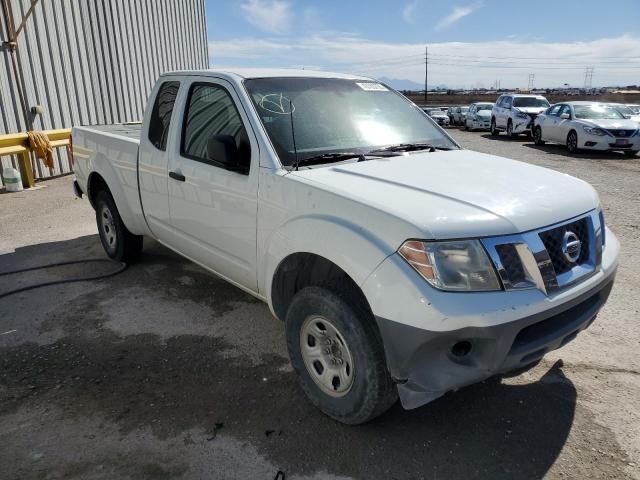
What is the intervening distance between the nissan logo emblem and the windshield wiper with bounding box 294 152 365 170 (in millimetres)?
1272

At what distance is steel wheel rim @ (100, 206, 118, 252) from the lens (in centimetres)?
528

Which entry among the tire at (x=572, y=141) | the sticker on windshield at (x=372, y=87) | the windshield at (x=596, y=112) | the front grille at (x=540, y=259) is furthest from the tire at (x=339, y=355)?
the windshield at (x=596, y=112)

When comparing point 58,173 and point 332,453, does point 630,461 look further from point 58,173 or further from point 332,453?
point 58,173

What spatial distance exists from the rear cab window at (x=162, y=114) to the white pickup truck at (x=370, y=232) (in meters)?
0.02

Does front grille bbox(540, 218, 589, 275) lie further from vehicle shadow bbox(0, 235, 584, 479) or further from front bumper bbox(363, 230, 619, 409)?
vehicle shadow bbox(0, 235, 584, 479)

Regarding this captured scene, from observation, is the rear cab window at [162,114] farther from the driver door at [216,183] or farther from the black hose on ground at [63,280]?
the black hose on ground at [63,280]

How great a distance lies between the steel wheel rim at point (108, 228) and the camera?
5.28 meters

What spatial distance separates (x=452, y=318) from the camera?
216 cm

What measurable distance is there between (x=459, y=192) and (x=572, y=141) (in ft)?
47.5

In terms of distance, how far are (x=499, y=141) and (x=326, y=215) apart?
18.9 meters

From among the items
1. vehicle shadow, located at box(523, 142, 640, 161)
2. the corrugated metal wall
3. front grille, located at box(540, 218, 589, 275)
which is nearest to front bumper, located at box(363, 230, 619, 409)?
front grille, located at box(540, 218, 589, 275)

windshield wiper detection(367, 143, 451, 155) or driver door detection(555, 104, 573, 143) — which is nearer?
windshield wiper detection(367, 143, 451, 155)

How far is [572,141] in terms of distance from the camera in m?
15.1

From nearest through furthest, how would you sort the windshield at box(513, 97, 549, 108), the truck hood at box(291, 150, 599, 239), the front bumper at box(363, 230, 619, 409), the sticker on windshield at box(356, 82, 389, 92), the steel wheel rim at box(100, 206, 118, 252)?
1. the front bumper at box(363, 230, 619, 409)
2. the truck hood at box(291, 150, 599, 239)
3. the sticker on windshield at box(356, 82, 389, 92)
4. the steel wheel rim at box(100, 206, 118, 252)
5. the windshield at box(513, 97, 549, 108)
